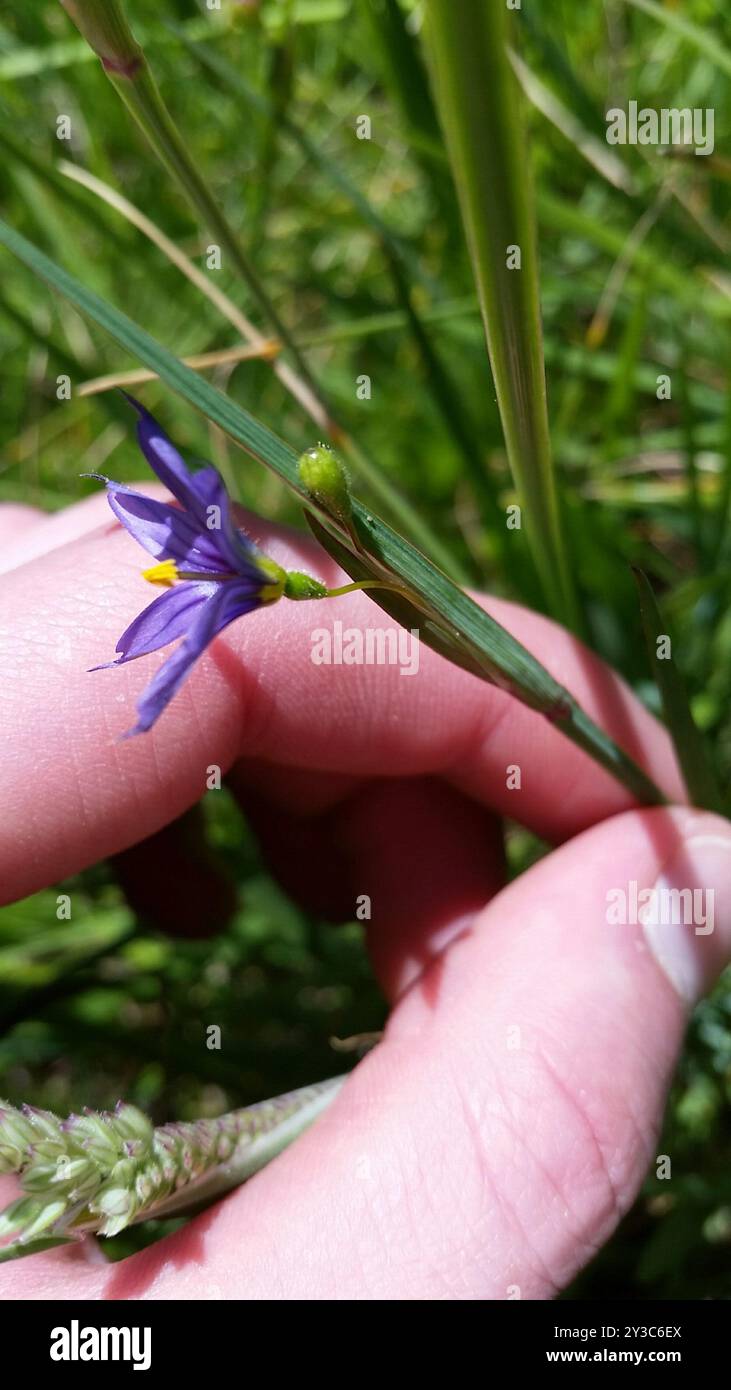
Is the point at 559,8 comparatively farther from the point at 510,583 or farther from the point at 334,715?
the point at 334,715

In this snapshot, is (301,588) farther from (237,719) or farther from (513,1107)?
(513,1107)

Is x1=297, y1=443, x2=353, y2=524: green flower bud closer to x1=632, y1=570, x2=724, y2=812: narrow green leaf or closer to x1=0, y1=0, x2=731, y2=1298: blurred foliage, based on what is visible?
x1=632, y1=570, x2=724, y2=812: narrow green leaf

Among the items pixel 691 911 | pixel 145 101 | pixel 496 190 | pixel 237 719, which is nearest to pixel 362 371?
pixel 237 719

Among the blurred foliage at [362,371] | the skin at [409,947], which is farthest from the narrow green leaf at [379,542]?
the blurred foliage at [362,371]

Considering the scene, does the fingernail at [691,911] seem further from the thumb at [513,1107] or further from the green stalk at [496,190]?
the green stalk at [496,190]

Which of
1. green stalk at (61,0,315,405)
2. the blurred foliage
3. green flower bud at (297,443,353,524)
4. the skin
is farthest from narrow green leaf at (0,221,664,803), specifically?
the blurred foliage
